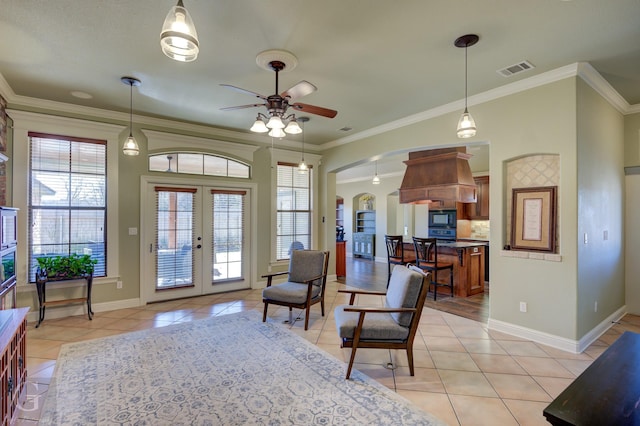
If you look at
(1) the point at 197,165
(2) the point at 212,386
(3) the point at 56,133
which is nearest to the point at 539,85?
(2) the point at 212,386

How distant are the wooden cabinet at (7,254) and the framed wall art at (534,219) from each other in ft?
17.8

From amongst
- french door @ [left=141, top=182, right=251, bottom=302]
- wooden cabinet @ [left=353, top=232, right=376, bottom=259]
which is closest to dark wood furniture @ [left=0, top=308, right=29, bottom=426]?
french door @ [left=141, top=182, right=251, bottom=302]

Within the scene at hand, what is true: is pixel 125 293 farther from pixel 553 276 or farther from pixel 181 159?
pixel 553 276

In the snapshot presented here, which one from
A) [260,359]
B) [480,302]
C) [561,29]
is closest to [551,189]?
[561,29]

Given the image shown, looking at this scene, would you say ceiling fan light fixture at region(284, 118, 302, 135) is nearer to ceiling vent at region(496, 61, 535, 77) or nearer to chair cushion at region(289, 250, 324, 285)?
chair cushion at region(289, 250, 324, 285)

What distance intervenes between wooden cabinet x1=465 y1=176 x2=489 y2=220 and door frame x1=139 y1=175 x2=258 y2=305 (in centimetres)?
532

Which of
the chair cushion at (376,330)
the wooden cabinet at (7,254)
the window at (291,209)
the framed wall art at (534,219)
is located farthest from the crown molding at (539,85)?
the wooden cabinet at (7,254)

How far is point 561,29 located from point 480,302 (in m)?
4.03

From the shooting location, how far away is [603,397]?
1242 millimetres

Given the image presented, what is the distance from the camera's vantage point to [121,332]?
3.77 metres

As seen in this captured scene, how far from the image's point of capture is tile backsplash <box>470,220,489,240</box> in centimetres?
799

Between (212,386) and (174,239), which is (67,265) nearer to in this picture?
(174,239)

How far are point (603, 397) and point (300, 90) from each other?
273cm

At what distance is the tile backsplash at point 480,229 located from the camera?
799 cm
